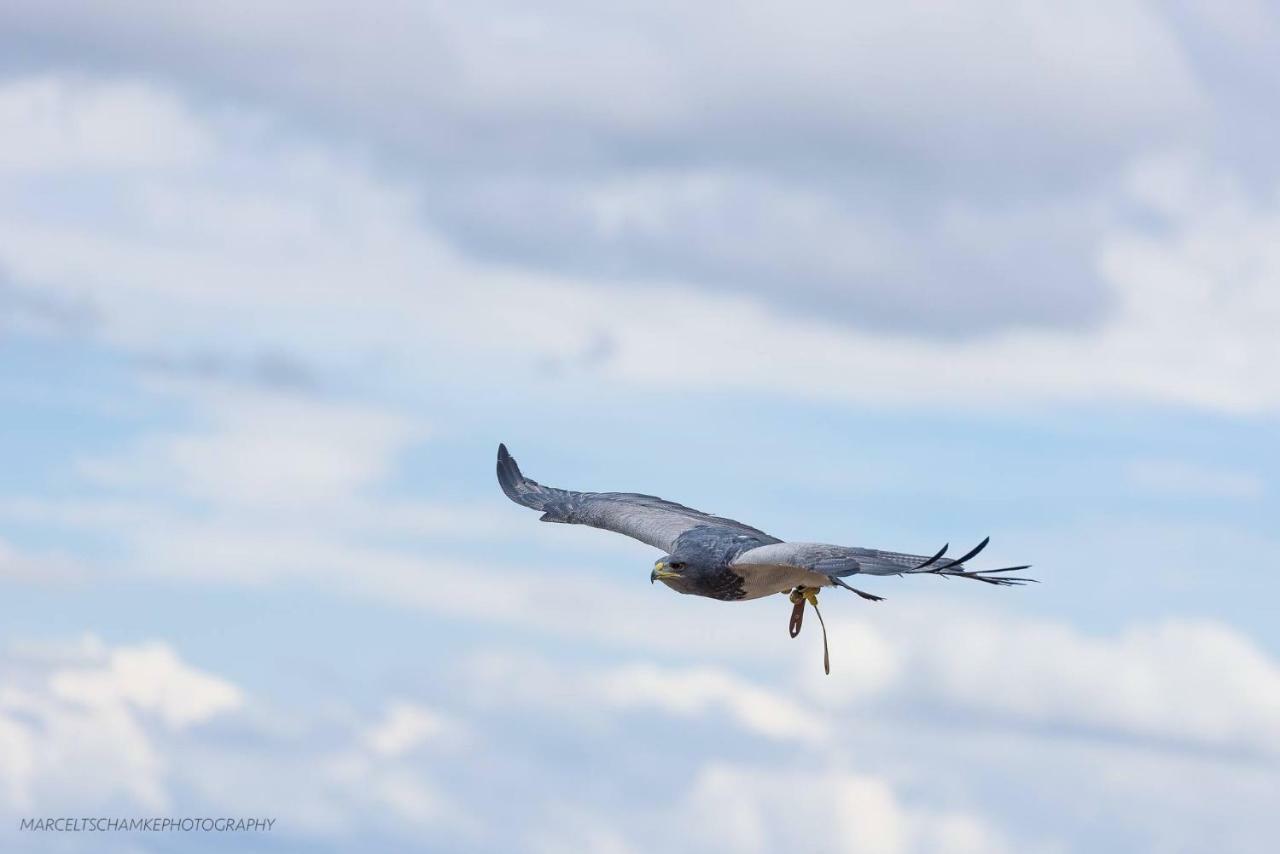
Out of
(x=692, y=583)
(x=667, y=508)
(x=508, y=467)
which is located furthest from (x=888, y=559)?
(x=508, y=467)

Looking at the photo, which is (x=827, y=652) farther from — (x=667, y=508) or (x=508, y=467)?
(x=508, y=467)

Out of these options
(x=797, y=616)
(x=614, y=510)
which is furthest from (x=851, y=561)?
(x=614, y=510)

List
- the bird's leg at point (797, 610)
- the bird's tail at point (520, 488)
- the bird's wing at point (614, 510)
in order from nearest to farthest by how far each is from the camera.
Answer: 1. the bird's leg at point (797, 610)
2. the bird's wing at point (614, 510)
3. the bird's tail at point (520, 488)

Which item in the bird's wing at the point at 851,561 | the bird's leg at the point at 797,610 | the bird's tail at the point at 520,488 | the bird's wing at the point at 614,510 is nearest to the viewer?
the bird's wing at the point at 851,561

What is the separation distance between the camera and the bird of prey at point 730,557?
→ 98.8 ft

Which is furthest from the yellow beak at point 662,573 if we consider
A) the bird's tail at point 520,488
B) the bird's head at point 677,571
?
the bird's tail at point 520,488

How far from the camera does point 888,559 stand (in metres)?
30.3

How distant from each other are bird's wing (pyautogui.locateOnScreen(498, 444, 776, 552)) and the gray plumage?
2 cm

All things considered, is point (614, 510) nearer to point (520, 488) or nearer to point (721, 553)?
point (520, 488)

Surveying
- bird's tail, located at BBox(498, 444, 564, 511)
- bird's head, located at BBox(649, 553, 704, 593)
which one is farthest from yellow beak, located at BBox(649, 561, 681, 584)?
bird's tail, located at BBox(498, 444, 564, 511)

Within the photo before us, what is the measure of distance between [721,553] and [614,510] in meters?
6.49

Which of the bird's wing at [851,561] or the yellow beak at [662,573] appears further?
the yellow beak at [662,573]

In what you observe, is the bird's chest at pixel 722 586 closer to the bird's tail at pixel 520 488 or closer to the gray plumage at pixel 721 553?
the gray plumage at pixel 721 553

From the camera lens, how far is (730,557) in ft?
110
